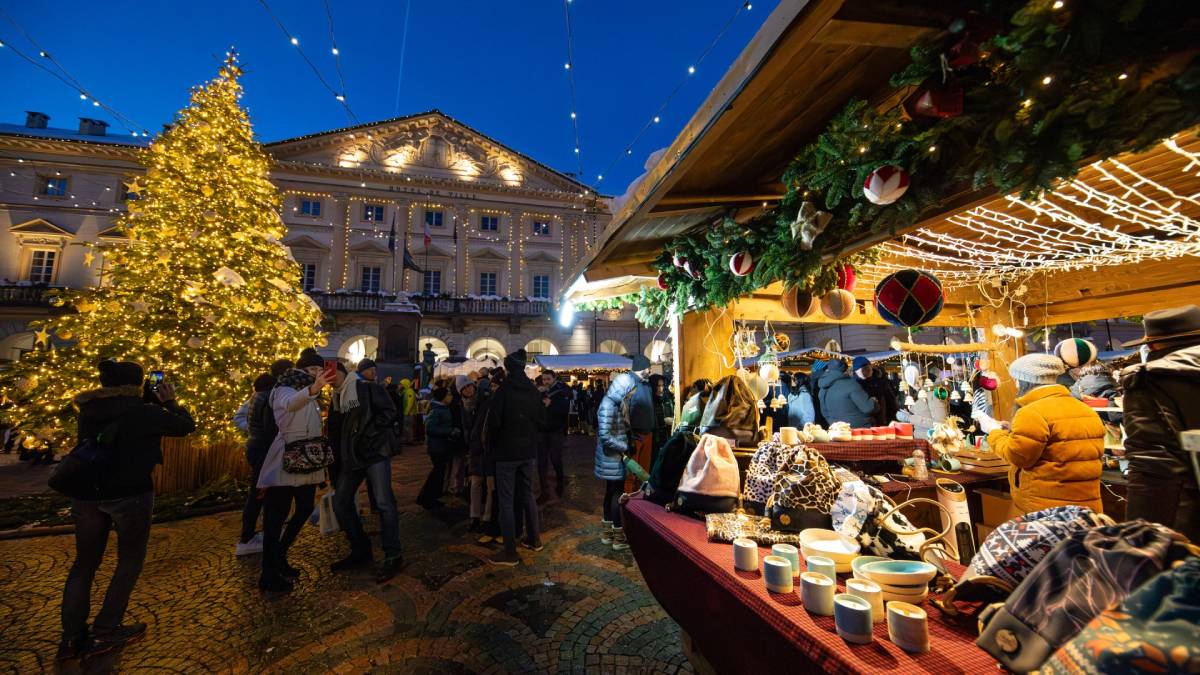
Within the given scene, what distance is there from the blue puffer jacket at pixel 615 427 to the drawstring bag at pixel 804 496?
2.88 meters

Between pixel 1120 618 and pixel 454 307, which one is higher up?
pixel 454 307

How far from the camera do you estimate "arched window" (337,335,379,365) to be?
23547 millimetres

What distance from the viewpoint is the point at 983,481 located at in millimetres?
4066

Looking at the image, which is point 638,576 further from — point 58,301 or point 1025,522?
point 58,301

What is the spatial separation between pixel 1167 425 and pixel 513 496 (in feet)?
15.2

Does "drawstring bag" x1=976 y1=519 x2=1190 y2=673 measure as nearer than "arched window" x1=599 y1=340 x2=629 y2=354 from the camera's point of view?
Yes

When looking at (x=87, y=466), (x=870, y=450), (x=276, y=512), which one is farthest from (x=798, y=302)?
(x=87, y=466)

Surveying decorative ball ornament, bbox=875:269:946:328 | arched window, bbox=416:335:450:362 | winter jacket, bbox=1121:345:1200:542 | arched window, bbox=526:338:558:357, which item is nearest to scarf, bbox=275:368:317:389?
decorative ball ornament, bbox=875:269:946:328

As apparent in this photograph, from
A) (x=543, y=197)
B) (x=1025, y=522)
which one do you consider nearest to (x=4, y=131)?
(x=543, y=197)

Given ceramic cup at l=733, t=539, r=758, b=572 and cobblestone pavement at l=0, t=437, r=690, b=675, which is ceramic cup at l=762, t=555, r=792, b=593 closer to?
ceramic cup at l=733, t=539, r=758, b=572

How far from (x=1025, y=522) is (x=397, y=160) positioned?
103 feet

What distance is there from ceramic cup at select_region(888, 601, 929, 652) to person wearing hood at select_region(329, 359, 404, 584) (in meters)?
4.11

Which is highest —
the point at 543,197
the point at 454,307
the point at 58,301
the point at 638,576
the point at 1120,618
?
the point at 543,197

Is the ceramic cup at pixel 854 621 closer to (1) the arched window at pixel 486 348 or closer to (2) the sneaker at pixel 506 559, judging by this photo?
(2) the sneaker at pixel 506 559
